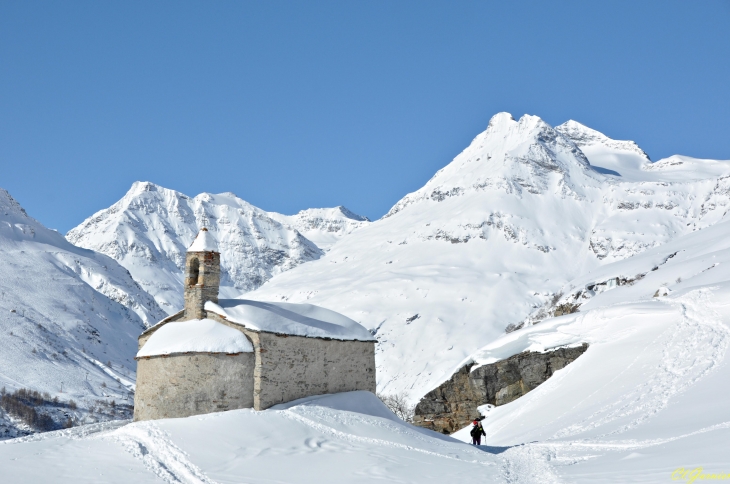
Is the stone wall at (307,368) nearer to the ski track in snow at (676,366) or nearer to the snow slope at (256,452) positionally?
the snow slope at (256,452)

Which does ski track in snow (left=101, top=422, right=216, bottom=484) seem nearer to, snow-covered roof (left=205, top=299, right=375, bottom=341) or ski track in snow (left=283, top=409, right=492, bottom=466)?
ski track in snow (left=283, top=409, right=492, bottom=466)

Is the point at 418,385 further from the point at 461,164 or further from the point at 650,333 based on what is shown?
the point at 461,164

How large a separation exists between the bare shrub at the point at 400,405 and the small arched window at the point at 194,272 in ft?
94.5

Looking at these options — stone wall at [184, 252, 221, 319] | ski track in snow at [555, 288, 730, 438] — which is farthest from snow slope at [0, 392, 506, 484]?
ski track in snow at [555, 288, 730, 438]

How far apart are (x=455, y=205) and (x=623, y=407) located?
105164 millimetres

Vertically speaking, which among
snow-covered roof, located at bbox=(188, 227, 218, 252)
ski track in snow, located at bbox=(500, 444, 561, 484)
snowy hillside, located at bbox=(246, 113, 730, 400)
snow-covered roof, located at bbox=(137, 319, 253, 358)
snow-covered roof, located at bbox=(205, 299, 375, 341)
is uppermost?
snowy hillside, located at bbox=(246, 113, 730, 400)

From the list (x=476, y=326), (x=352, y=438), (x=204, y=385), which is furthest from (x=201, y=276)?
(x=476, y=326)

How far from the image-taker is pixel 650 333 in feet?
112

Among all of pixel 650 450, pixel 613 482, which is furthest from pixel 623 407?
pixel 613 482

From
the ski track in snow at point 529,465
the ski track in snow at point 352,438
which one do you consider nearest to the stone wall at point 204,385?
the ski track in snow at point 352,438

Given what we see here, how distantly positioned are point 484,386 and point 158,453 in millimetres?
24681

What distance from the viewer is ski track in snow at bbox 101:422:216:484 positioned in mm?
16109

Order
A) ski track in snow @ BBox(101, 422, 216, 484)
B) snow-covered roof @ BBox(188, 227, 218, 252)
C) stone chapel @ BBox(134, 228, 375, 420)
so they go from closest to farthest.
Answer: ski track in snow @ BBox(101, 422, 216, 484), stone chapel @ BBox(134, 228, 375, 420), snow-covered roof @ BBox(188, 227, 218, 252)

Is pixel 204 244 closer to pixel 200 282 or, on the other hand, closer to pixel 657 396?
pixel 200 282
